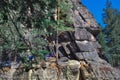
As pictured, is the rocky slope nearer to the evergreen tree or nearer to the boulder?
the boulder

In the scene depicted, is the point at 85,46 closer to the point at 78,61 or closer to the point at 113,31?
the point at 78,61

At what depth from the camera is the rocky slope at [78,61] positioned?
19.7 meters

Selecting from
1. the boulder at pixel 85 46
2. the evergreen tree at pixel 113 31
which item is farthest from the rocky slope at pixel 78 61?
the evergreen tree at pixel 113 31

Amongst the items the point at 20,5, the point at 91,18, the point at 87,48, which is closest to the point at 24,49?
the point at 20,5

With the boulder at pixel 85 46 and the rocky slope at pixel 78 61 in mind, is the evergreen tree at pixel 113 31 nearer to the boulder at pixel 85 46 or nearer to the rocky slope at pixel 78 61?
the rocky slope at pixel 78 61

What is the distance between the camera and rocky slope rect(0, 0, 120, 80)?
1973 cm

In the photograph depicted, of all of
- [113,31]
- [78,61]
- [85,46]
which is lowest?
[78,61]

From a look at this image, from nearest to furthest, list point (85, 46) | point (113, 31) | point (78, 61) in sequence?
point (78, 61)
point (85, 46)
point (113, 31)

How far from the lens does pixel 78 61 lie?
2161 centimetres

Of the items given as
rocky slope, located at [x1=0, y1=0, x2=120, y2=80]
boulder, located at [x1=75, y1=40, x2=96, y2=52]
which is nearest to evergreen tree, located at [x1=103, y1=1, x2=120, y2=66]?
rocky slope, located at [x1=0, y1=0, x2=120, y2=80]

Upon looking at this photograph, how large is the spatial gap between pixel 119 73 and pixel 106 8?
18.3m

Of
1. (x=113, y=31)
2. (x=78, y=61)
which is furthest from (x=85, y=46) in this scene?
(x=113, y=31)

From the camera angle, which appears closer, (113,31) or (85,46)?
(85,46)

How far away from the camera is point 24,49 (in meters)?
5.54
